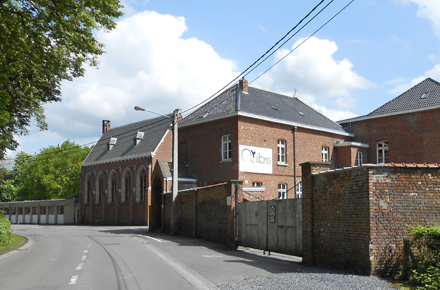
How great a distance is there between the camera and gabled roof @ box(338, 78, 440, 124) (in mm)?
32231

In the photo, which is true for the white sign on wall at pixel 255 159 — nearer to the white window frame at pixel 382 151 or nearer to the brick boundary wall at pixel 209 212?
the brick boundary wall at pixel 209 212

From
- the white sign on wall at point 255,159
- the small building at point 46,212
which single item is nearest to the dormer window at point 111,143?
the small building at point 46,212

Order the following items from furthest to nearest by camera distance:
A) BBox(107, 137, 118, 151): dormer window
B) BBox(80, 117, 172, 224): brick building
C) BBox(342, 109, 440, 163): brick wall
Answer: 1. BBox(107, 137, 118, 151): dormer window
2. BBox(80, 117, 172, 224): brick building
3. BBox(342, 109, 440, 163): brick wall

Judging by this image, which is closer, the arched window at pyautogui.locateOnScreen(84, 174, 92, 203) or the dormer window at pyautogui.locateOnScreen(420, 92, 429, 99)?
→ the dormer window at pyautogui.locateOnScreen(420, 92, 429, 99)

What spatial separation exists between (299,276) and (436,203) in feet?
12.2

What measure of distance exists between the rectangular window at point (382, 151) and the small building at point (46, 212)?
37470 millimetres

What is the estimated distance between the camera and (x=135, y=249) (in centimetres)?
1709

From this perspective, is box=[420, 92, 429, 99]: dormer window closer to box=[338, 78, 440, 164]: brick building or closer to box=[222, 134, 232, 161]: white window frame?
box=[338, 78, 440, 164]: brick building

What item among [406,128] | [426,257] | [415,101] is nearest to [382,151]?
[406,128]

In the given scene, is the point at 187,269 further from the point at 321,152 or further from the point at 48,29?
the point at 321,152

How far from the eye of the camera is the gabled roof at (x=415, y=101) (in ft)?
106

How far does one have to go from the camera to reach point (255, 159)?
3112 centimetres

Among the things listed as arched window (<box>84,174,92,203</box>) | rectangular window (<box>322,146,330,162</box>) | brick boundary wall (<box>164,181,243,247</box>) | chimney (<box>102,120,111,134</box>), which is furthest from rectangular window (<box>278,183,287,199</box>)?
chimney (<box>102,120,111,134</box>)

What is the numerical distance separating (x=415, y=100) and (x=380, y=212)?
86.6ft
